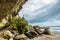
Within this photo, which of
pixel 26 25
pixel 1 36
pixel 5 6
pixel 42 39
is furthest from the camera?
pixel 26 25

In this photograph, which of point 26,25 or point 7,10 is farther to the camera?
point 26,25

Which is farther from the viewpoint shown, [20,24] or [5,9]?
[20,24]

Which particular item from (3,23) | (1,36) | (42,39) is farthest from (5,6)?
(42,39)

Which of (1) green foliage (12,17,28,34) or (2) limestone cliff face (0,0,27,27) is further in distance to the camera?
(1) green foliage (12,17,28,34)

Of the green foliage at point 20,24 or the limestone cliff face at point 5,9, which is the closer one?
the limestone cliff face at point 5,9

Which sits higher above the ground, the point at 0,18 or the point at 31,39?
the point at 31,39

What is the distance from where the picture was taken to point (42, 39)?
37219 millimetres

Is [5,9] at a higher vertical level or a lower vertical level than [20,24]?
lower

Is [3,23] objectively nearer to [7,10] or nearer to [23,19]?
[7,10]

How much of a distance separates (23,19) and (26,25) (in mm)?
1676

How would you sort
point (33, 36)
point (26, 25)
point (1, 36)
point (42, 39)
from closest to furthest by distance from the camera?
point (1, 36), point (42, 39), point (33, 36), point (26, 25)

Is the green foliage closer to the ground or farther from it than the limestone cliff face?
farther from it

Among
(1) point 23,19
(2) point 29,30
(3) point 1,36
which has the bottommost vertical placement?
(3) point 1,36

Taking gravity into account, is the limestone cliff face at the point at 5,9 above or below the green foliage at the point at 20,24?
below
